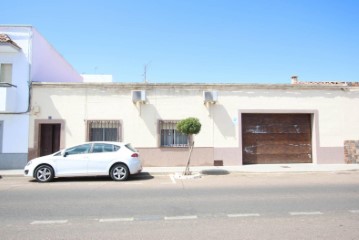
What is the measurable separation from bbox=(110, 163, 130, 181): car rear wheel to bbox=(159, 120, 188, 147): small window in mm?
4270

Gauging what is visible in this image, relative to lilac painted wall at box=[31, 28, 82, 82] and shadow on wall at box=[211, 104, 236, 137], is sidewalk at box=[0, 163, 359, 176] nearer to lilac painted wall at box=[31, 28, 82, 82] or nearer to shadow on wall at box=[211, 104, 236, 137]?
shadow on wall at box=[211, 104, 236, 137]

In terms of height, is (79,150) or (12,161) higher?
(79,150)

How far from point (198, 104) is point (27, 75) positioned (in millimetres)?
8755

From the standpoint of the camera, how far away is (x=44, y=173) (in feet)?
35.8

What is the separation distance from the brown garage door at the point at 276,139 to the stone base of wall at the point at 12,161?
36.8ft

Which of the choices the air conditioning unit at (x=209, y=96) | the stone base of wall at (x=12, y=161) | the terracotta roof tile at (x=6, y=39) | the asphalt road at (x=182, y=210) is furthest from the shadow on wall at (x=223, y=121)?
the terracotta roof tile at (x=6, y=39)

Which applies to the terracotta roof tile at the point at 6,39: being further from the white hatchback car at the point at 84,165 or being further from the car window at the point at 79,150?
the car window at the point at 79,150

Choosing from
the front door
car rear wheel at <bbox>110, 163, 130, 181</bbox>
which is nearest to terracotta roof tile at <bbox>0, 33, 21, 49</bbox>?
the front door

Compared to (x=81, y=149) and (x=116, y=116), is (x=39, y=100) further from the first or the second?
(x=81, y=149)

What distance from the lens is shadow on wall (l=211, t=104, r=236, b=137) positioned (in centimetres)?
1509

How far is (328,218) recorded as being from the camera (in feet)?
18.5

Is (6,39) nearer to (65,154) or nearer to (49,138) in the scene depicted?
(49,138)

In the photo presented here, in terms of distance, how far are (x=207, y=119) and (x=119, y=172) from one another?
586 cm

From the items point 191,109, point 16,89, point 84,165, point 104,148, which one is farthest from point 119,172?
point 16,89
